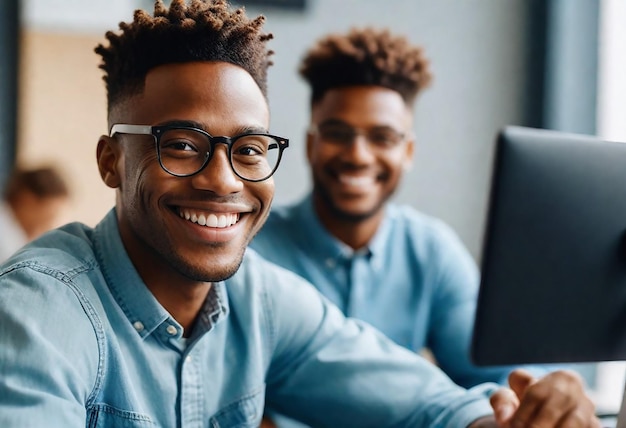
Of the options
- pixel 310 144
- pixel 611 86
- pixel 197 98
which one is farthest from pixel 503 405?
pixel 611 86

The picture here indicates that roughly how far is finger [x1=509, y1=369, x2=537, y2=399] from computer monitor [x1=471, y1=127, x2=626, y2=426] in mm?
131

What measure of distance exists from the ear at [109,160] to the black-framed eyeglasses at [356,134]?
805 millimetres

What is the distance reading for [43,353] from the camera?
721mm

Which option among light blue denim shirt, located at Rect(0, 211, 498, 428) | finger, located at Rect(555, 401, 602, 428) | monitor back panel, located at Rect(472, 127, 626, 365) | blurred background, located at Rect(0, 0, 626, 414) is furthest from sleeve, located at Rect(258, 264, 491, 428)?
blurred background, located at Rect(0, 0, 626, 414)

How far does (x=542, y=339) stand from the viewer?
820 millimetres

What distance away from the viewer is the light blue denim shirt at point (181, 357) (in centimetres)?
73

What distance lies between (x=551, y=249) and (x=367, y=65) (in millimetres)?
992

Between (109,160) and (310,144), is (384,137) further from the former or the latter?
(109,160)

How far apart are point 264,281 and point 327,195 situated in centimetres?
64

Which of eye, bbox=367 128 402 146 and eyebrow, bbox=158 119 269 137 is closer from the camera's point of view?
eyebrow, bbox=158 119 269 137

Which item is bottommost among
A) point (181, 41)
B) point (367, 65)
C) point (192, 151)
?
point (192, 151)

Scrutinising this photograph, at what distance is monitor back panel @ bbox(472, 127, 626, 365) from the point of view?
763 mm

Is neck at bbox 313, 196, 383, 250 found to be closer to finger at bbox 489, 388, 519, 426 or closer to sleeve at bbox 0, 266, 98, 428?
finger at bbox 489, 388, 519, 426

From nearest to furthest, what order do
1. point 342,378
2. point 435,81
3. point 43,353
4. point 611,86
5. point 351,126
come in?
point 43,353
point 342,378
point 351,126
point 611,86
point 435,81
